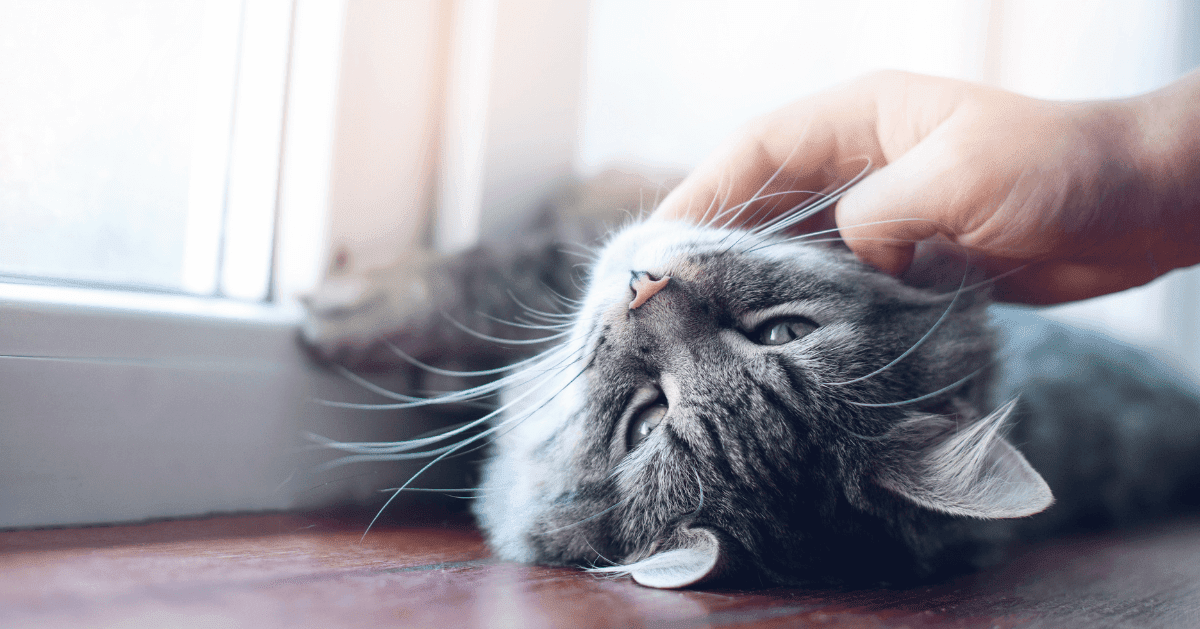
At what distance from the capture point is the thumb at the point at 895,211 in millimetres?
740

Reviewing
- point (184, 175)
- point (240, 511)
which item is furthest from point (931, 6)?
point (240, 511)

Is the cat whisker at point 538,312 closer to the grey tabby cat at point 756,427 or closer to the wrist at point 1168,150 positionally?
the grey tabby cat at point 756,427

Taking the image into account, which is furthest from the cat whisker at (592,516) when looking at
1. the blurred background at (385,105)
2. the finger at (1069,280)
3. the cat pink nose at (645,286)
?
the finger at (1069,280)

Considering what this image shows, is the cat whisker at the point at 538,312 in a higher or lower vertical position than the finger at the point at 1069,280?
lower

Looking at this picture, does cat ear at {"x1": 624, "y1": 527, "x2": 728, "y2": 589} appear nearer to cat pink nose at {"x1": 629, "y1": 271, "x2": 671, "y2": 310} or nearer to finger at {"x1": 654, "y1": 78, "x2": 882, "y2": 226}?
cat pink nose at {"x1": 629, "y1": 271, "x2": 671, "y2": 310}

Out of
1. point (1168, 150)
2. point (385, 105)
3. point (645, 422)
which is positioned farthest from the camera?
point (385, 105)

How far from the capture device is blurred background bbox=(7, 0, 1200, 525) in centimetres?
80

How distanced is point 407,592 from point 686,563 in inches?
10.3

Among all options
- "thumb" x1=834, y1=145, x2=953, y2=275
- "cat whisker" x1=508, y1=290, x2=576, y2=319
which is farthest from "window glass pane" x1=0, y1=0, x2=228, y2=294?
"thumb" x1=834, y1=145, x2=953, y2=275

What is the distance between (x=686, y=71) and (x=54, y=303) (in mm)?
1114

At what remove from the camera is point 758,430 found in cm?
74

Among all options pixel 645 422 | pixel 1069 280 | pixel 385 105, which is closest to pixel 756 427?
pixel 645 422

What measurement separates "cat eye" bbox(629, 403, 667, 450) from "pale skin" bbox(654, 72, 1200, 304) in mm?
282

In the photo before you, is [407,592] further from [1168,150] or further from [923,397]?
[1168,150]
